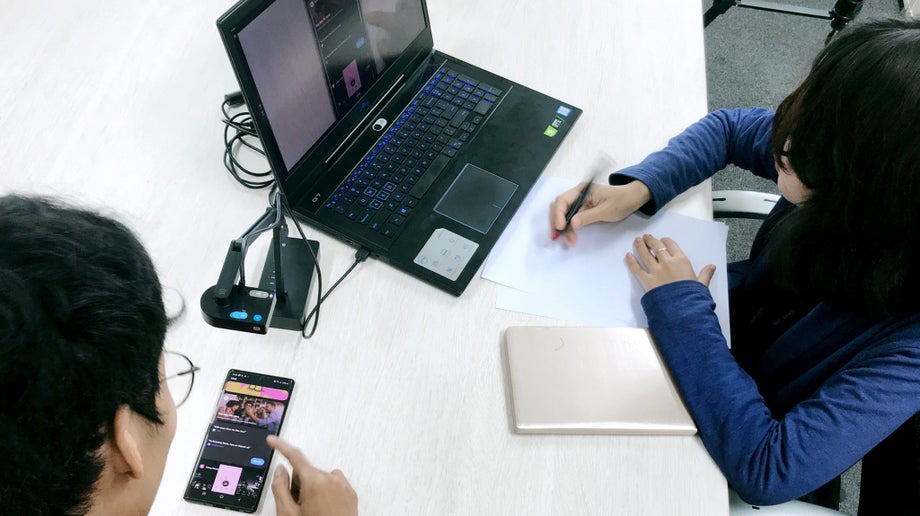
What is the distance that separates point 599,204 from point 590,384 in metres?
0.27

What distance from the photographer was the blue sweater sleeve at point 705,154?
90 centimetres

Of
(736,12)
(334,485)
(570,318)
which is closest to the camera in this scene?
(334,485)

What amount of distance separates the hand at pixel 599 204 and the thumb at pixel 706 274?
0.42 ft

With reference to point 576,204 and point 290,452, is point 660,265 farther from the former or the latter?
point 290,452

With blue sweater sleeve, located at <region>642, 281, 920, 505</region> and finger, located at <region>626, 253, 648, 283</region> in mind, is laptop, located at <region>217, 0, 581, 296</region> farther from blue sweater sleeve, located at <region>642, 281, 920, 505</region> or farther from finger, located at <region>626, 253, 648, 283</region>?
blue sweater sleeve, located at <region>642, 281, 920, 505</region>

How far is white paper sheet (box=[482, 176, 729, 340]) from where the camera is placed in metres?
0.81

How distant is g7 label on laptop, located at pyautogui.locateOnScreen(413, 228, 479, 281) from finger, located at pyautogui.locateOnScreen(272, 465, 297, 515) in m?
0.31

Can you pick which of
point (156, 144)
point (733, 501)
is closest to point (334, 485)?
point (733, 501)

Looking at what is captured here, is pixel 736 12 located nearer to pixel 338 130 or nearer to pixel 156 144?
pixel 338 130

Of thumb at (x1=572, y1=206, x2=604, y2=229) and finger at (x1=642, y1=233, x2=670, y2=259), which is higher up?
thumb at (x1=572, y1=206, x2=604, y2=229)

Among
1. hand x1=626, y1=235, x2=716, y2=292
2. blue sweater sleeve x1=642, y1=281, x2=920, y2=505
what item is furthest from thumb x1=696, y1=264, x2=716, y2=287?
blue sweater sleeve x1=642, y1=281, x2=920, y2=505

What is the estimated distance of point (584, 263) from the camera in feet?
2.80

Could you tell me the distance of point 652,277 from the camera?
0.81m

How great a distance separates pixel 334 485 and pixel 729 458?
0.42 meters
